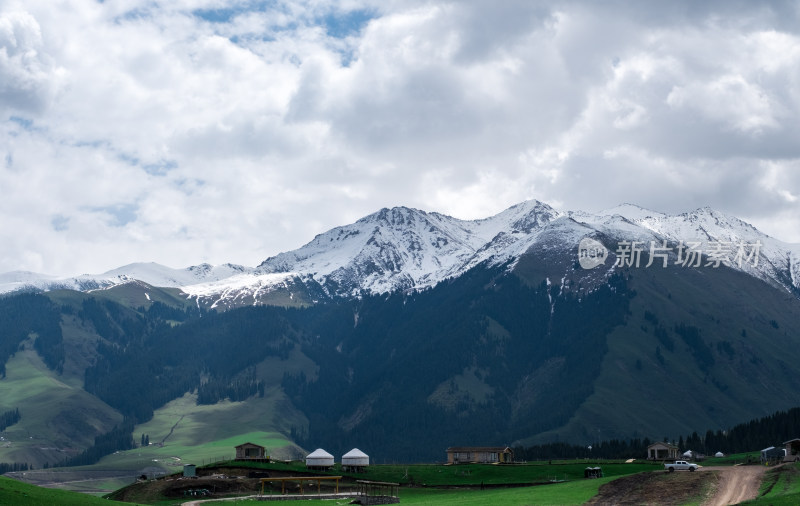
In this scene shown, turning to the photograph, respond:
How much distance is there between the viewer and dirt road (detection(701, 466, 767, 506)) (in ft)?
340

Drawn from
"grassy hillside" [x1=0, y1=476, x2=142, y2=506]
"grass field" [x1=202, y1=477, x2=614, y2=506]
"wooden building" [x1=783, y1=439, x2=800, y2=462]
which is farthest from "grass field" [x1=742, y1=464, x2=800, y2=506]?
"grassy hillside" [x1=0, y1=476, x2=142, y2=506]

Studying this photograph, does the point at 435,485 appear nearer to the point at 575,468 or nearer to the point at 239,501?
the point at 575,468

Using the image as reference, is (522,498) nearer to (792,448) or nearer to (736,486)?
(736,486)

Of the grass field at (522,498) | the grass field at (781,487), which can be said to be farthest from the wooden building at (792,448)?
the grass field at (522,498)

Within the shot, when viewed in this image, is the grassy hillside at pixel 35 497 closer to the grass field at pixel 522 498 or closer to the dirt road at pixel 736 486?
the grass field at pixel 522 498

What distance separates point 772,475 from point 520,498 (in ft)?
99.7

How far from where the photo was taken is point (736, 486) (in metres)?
110

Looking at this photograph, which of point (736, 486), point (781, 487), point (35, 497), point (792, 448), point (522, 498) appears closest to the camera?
point (35, 497)

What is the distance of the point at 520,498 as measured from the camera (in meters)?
125

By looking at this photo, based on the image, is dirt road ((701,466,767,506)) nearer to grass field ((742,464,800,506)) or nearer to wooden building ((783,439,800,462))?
grass field ((742,464,800,506))

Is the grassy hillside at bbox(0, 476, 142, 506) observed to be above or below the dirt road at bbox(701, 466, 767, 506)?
above

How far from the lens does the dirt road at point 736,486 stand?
10356cm

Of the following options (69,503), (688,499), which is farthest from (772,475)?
(69,503)

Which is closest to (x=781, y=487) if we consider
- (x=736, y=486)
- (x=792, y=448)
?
(x=736, y=486)
